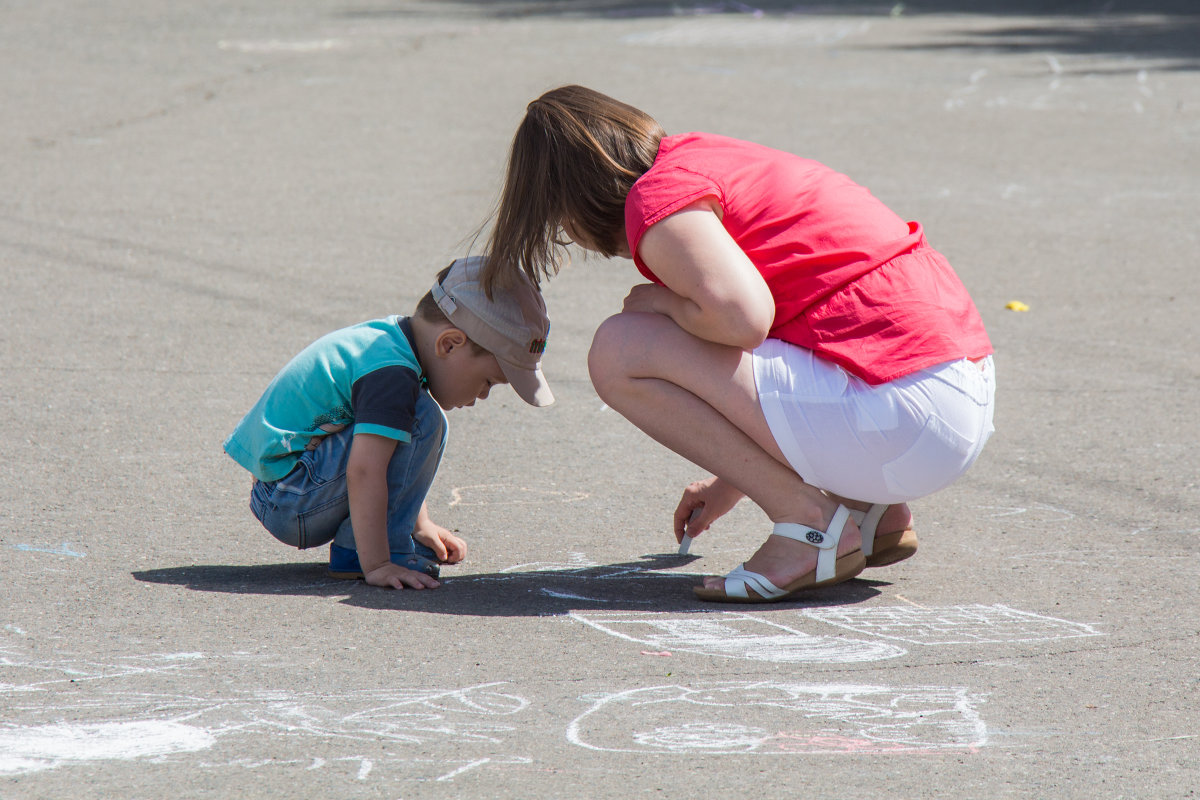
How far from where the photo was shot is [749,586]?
2865mm

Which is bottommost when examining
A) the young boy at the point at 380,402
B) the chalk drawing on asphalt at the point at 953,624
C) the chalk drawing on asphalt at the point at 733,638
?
the chalk drawing on asphalt at the point at 733,638

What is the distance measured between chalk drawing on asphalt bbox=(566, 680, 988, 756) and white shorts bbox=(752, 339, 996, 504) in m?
0.55

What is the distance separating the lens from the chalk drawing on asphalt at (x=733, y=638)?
8.53ft

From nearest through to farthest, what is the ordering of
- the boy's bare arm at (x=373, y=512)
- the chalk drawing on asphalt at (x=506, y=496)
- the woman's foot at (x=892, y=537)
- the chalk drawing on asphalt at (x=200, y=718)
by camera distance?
the chalk drawing on asphalt at (x=200, y=718) < the boy's bare arm at (x=373, y=512) < the woman's foot at (x=892, y=537) < the chalk drawing on asphalt at (x=506, y=496)

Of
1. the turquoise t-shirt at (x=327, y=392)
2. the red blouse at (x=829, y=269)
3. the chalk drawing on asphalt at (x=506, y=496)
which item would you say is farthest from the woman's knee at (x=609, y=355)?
the chalk drawing on asphalt at (x=506, y=496)

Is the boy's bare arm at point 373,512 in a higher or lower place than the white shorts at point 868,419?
lower

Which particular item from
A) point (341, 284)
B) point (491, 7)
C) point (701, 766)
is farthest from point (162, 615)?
point (491, 7)

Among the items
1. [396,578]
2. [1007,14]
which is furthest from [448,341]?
[1007,14]

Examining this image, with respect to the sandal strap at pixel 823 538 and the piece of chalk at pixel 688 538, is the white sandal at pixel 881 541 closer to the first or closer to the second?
the sandal strap at pixel 823 538

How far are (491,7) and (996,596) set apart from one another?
15944mm

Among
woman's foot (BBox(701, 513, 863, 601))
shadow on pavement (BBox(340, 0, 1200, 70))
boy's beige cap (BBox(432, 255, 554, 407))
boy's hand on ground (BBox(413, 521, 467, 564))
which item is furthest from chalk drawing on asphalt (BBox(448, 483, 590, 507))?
shadow on pavement (BBox(340, 0, 1200, 70))

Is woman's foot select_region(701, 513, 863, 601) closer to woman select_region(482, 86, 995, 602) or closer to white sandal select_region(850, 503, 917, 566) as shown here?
woman select_region(482, 86, 995, 602)

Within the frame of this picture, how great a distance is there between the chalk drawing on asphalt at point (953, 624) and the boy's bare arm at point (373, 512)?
2.84 feet

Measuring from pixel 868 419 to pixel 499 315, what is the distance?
0.80 metres
